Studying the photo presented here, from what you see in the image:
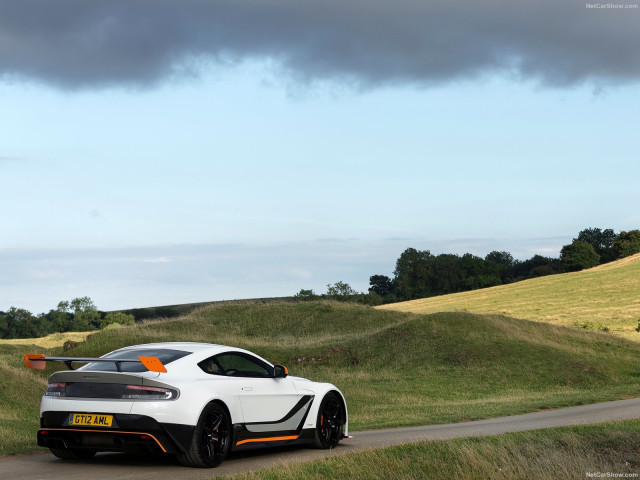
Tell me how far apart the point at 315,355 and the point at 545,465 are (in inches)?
1234

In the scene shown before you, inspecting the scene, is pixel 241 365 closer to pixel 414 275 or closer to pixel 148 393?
pixel 148 393

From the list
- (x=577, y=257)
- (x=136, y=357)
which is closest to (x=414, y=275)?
(x=577, y=257)

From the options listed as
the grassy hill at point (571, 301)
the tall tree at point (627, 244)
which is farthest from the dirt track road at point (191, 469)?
the tall tree at point (627, 244)

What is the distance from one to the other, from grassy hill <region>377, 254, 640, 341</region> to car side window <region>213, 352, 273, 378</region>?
4899 cm

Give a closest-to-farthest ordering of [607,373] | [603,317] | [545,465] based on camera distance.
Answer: [545,465]
[607,373]
[603,317]

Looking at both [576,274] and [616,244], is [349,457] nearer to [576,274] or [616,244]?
[576,274]

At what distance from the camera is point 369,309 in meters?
61.9

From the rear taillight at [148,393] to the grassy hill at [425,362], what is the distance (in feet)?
21.8

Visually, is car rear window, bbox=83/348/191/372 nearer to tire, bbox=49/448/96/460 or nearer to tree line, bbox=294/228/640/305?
tire, bbox=49/448/96/460

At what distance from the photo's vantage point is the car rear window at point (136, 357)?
11.2 m

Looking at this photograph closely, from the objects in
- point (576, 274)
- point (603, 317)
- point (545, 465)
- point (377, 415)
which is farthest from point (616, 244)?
point (545, 465)

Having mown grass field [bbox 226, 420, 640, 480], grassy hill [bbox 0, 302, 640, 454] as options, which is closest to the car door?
mown grass field [bbox 226, 420, 640, 480]

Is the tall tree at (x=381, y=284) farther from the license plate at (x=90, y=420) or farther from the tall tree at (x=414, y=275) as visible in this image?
the license plate at (x=90, y=420)

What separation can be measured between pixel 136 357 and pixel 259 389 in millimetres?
1836
